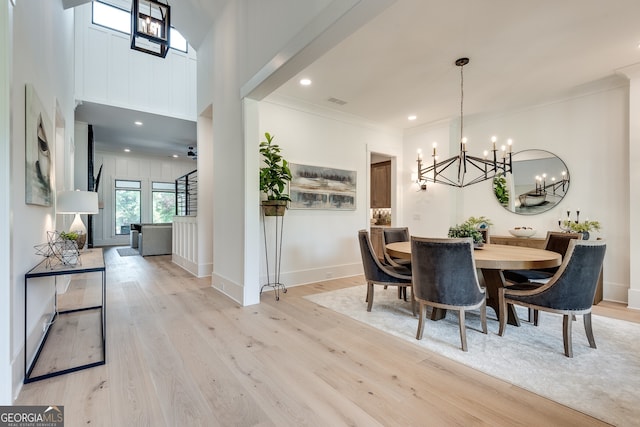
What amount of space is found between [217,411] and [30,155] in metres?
2.17

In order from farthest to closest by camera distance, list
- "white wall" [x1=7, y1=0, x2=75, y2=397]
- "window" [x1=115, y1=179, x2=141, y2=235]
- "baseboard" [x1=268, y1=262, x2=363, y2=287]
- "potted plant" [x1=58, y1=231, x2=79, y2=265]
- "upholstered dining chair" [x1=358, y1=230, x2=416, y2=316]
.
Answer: "window" [x1=115, y1=179, x2=141, y2=235] < "baseboard" [x1=268, y1=262, x2=363, y2=287] < "upholstered dining chair" [x1=358, y1=230, x2=416, y2=316] < "potted plant" [x1=58, y1=231, x2=79, y2=265] < "white wall" [x1=7, y1=0, x2=75, y2=397]

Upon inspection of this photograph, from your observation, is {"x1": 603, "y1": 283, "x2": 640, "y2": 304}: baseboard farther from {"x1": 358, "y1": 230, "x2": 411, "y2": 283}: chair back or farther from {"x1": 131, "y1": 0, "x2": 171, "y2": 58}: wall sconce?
{"x1": 131, "y1": 0, "x2": 171, "y2": 58}: wall sconce

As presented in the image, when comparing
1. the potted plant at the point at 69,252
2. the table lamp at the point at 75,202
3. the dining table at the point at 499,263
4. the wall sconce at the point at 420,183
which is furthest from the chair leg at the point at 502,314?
the table lamp at the point at 75,202

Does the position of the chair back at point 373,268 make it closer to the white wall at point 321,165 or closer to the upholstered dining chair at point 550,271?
the upholstered dining chair at point 550,271

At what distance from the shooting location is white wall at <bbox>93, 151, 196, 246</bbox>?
9.95m

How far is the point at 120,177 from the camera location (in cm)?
1030

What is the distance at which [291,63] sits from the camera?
108 inches

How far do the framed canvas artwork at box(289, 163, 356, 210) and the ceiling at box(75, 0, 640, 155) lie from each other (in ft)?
3.65

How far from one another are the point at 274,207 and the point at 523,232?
380 cm

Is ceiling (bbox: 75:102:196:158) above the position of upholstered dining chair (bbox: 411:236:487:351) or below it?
above

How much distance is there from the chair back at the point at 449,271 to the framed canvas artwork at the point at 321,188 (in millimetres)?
2461

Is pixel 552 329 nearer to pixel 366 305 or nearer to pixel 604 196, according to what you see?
pixel 366 305

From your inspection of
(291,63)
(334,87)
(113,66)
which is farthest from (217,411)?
(113,66)

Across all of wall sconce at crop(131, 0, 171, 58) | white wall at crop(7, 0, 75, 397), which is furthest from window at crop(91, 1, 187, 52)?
wall sconce at crop(131, 0, 171, 58)
